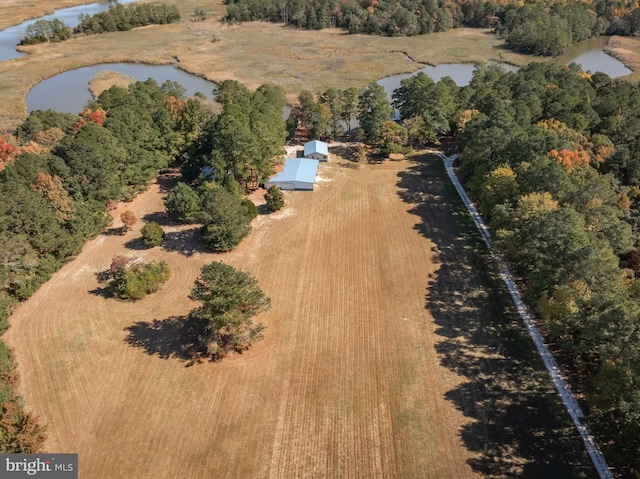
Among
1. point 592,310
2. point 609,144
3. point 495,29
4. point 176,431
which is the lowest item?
point 176,431

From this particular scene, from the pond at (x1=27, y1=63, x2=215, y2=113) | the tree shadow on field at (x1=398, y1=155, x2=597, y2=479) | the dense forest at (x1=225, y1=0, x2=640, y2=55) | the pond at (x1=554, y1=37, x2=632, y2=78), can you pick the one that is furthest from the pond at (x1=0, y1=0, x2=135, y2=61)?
the pond at (x1=554, y1=37, x2=632, y2=78)

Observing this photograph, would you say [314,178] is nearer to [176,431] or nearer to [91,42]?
[176,431]

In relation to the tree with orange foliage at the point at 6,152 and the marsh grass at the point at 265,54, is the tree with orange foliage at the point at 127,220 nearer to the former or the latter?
the tree with orange foliage at the point at 6,152

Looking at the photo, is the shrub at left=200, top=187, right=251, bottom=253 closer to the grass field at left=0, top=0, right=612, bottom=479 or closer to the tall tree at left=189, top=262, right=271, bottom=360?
the grass field at left=0, top=0, right=612, bottom=479

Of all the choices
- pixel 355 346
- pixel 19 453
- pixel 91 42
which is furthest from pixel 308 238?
pixel 91 42

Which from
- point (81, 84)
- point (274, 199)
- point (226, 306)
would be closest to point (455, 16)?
point (81, 84)

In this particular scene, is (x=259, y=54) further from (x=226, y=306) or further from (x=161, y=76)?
(x=226, y=306)

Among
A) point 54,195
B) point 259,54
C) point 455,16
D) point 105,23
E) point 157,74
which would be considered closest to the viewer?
point 54,195
